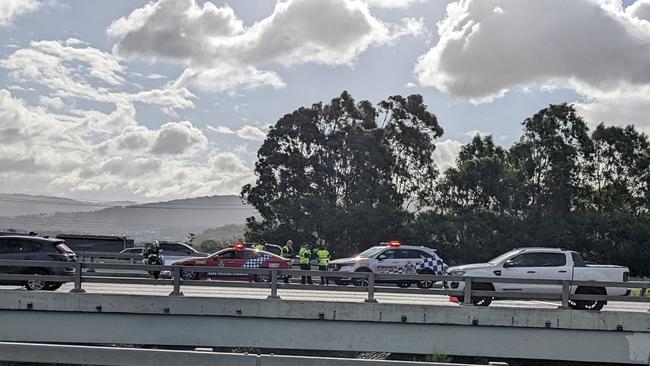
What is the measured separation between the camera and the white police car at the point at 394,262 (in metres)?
22.5

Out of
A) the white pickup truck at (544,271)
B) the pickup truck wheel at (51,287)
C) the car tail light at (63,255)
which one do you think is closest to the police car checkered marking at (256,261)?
the car tail light at (63,255)

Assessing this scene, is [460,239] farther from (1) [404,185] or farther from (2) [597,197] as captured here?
(2) [597,197]

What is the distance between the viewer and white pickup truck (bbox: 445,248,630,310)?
17.1 meters

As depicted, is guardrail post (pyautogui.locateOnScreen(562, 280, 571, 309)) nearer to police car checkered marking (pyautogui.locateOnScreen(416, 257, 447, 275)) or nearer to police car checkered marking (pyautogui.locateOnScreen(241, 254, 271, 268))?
police car checkered marking (pyautogui.locateOnScreen(416, 257, 447, 275))

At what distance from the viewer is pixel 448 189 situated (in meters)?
52.6

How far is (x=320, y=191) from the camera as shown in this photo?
52.4 meters

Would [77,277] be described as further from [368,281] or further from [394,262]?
[394,262]

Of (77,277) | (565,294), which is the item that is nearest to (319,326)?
(565,294)

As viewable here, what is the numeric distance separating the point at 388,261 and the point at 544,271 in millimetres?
6481

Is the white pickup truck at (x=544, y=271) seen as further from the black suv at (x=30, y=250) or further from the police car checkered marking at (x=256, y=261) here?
the black suv at (x=30, y=250)

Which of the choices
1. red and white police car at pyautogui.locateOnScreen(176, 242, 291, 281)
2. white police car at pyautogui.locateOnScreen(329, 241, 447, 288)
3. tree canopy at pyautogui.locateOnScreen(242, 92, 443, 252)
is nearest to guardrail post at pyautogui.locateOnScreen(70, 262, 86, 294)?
red and white police car at pyautogui.locateOnScreen(176, 242, 291, 281)

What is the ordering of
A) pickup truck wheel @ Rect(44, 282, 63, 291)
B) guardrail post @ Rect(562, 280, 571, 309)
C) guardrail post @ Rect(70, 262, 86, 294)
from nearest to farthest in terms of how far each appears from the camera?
guardrail post @ Rect(562, 280, 571, 309) → guardrail post @ Rect(70, 262, 86, 294) → pickup truck wheel @ Rect(44, 282, 63, 291)

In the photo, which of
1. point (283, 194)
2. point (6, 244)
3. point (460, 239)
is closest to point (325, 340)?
point (6, 244)

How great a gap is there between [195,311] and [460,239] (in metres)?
34.1
